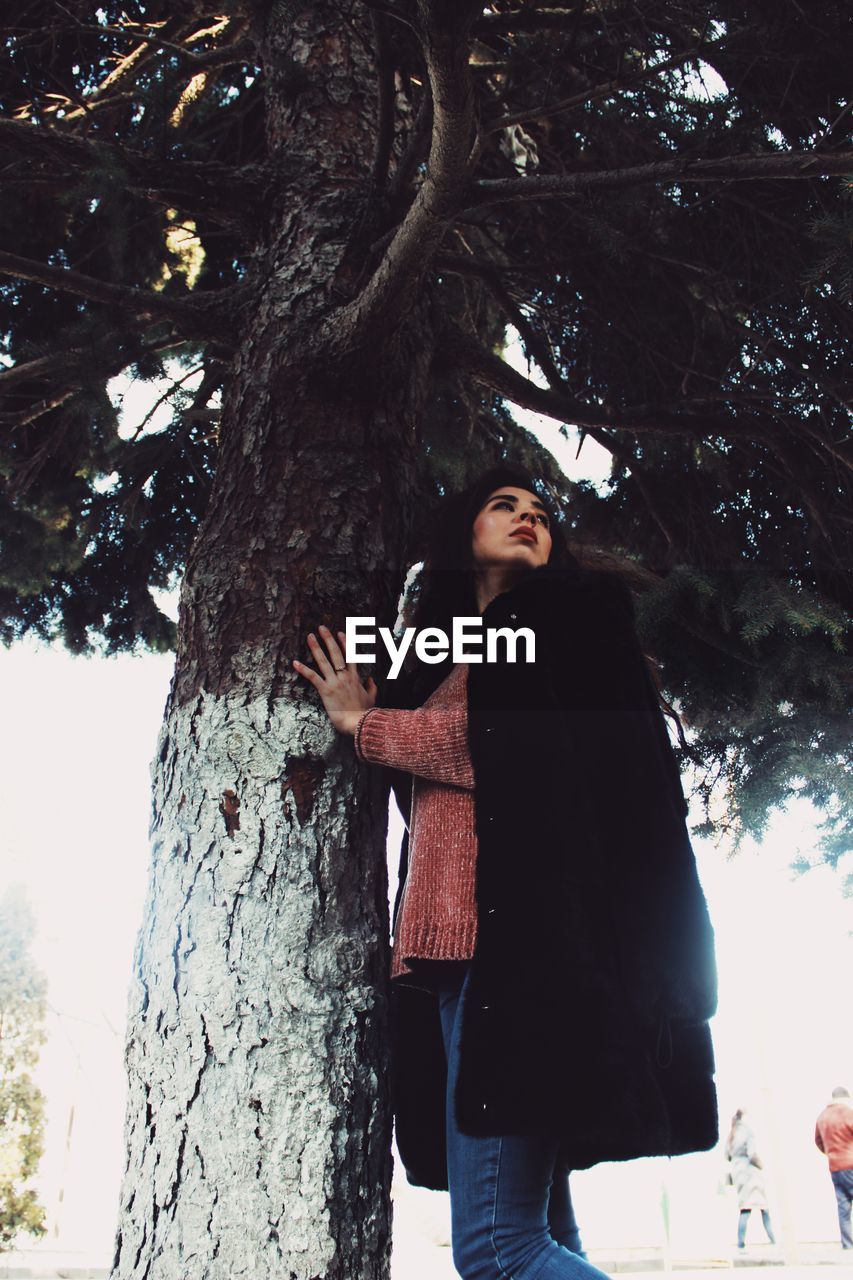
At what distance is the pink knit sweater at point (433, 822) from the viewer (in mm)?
1844

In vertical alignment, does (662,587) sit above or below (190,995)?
above

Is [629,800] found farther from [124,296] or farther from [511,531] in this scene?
[124,296]

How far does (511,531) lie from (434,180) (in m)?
0.85

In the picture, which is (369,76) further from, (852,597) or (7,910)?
(7,910)

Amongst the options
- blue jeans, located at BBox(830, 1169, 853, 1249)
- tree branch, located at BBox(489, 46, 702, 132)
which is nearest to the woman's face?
tree branch, located at BBox(489, 46, 702, 132)

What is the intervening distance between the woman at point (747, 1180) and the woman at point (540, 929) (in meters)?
8.00

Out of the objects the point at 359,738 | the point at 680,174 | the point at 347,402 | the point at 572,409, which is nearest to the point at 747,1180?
the point at 572,409

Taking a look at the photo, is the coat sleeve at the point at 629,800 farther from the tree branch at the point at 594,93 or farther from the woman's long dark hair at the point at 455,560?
the tree branch at the point at 594,93

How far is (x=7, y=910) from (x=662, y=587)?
47.6 ft

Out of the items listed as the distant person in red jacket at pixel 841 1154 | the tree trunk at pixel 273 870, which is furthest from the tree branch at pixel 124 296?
the distant person in red jacket at pixel 841 1154

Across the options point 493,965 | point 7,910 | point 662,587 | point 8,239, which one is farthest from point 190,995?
point 7,910

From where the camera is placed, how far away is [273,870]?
1878 millimetres

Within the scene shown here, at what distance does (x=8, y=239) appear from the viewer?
2973 millimetres

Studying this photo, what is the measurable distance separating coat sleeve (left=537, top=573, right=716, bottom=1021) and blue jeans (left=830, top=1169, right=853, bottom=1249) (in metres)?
7.26
